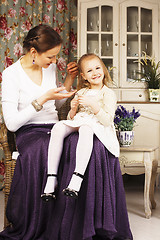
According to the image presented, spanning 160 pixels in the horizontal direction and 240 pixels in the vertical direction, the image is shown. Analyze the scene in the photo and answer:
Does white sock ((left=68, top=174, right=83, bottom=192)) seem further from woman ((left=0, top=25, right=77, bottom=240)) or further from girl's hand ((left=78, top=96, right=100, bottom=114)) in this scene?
girl's hand ((left=78, top=96, right=100, bottom=114))

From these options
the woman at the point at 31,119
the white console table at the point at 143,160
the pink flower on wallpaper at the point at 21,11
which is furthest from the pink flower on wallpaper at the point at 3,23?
the white console table at the point at 143,160

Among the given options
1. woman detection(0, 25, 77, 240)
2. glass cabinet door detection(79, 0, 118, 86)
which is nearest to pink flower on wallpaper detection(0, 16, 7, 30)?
glass cabinet door detection(79, 0, 118, 86)

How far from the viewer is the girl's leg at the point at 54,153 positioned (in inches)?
70.1

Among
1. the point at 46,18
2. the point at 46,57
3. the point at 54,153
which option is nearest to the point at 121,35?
the point at 46,18

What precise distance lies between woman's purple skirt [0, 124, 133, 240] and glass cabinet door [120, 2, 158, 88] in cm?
165

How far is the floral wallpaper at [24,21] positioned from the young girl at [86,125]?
59.4 inches

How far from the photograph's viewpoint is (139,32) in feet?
11.2

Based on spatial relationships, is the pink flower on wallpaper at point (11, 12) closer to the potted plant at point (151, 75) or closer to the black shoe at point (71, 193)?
the potted plant at point (151, 75)

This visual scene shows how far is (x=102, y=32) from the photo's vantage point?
134 inches

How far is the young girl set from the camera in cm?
172

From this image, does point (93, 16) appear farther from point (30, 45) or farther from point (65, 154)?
point (65, 154)

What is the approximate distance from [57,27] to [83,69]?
1674mm

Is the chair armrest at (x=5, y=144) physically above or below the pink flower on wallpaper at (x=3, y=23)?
below

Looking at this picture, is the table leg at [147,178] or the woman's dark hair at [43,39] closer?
the woman's dark hair at [43,39]
